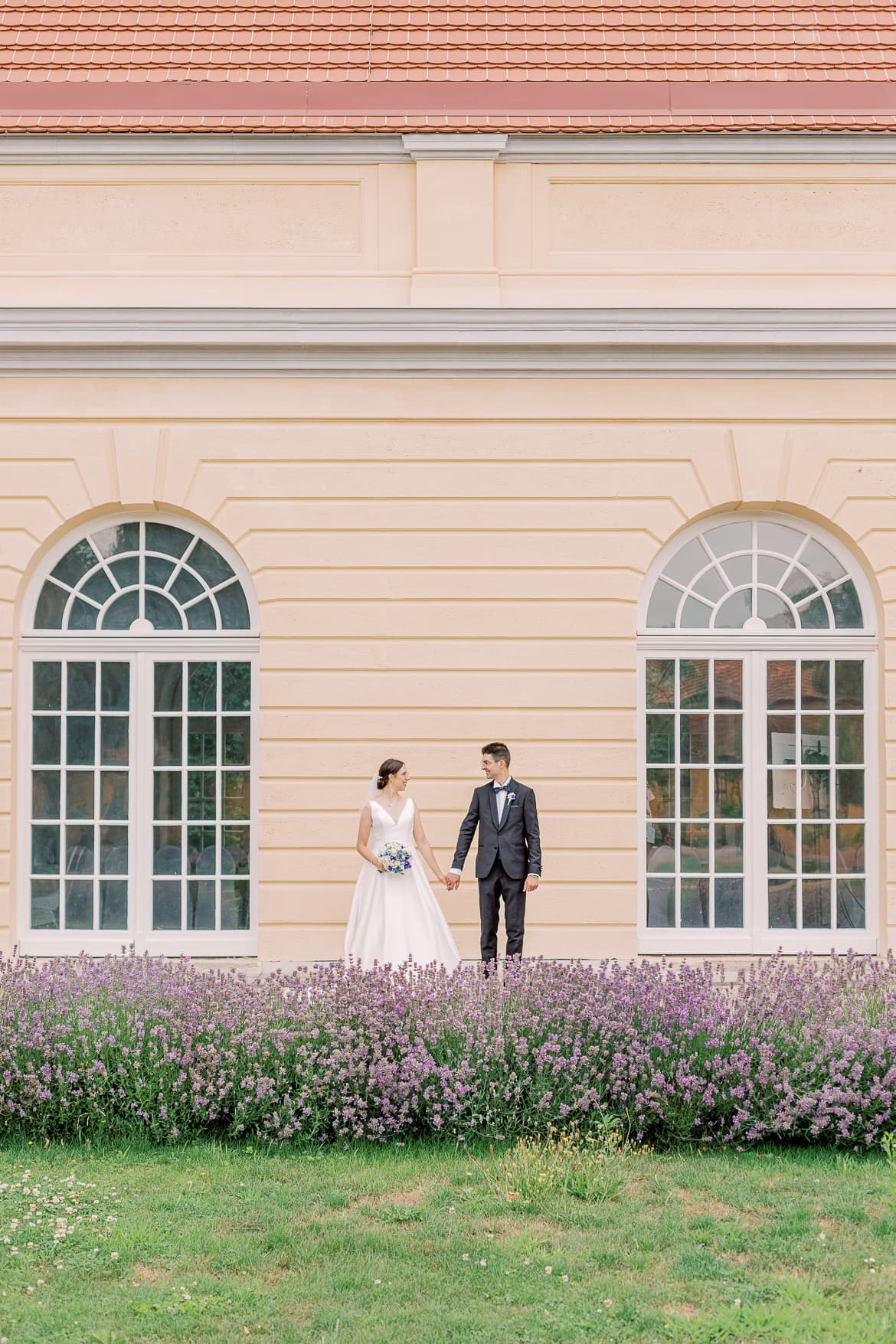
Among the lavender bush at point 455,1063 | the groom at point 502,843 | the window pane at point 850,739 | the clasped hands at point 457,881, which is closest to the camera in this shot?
the lavender bush at point 455,1063

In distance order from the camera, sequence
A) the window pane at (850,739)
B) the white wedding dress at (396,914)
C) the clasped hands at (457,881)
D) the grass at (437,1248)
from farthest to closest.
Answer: the window pane at (850,739), the clasped hands at (457,881), the white wedding dress at (396,914), the grass at (437,1248)

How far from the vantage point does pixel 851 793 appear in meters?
9.14

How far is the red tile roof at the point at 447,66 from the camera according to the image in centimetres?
909

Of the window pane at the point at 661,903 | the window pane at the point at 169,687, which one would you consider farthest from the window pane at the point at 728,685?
the window pane at the point at 169,687

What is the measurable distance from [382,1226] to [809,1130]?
1.99m

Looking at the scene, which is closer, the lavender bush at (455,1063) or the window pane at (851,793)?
the lavender bush at (455,1063)

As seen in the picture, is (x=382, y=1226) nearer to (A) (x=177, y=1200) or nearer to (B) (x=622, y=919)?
(A) (x=177, y=1200)

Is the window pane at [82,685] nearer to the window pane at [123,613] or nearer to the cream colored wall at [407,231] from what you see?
the window pane at [123,613]

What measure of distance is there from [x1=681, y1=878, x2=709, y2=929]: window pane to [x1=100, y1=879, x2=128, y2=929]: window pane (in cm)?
431

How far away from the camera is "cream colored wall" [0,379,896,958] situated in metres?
8.92

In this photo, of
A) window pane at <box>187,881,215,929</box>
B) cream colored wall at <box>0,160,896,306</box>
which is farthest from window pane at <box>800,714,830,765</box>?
window pane at <box>187,881,215,929</box>

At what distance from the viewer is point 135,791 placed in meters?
9.08

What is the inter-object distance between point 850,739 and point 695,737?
3.97ft

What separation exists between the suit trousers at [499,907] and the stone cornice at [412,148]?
5.44m
